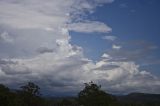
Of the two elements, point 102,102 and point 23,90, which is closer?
point 102,102

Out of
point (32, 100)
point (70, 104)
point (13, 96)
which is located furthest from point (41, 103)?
point (70, 104)

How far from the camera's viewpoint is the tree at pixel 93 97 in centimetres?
10819

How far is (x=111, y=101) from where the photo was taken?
110188 millimetres

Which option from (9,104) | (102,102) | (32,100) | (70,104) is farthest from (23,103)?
(70,104)

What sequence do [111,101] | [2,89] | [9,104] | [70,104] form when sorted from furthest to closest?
[70,104]
[111,101]
[2,89]
[9,104]

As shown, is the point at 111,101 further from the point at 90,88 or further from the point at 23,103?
the point at 23,103

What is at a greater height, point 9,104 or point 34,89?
point 34,89

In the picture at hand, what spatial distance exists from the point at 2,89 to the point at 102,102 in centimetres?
3254

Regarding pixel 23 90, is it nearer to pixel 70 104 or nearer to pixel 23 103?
pixel 23 103

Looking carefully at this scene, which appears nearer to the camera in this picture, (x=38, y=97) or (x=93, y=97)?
(x=93, y=97)

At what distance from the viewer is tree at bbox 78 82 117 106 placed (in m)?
108

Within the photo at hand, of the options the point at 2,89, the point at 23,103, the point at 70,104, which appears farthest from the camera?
the point at 70,104

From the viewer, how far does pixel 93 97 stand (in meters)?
110

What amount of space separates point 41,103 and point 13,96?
2211cm
